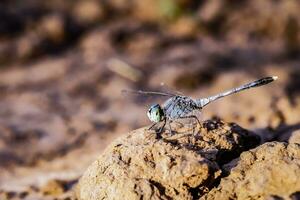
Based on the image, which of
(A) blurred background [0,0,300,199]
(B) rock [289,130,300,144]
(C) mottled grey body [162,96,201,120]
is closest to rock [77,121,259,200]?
(C) mottled grey body [162,96,201,120]

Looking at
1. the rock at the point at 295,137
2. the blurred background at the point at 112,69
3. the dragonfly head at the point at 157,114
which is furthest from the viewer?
the blurred background at the point at 112,69

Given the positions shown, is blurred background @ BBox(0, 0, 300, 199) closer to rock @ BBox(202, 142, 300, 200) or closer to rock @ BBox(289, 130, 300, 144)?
rock @ BBox(289, 130, 300, 144)

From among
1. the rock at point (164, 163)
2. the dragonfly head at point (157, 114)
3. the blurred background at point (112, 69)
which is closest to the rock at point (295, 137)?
the rock at point (164, 163)

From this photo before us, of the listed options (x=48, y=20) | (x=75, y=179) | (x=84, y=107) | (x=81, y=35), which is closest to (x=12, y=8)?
(x=48, y=20)

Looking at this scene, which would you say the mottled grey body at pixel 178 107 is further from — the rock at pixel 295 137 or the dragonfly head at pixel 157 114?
the rock at pixel 295 137

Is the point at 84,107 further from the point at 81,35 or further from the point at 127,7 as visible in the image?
the point at 127,7

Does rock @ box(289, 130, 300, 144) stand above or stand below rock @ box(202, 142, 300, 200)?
above
